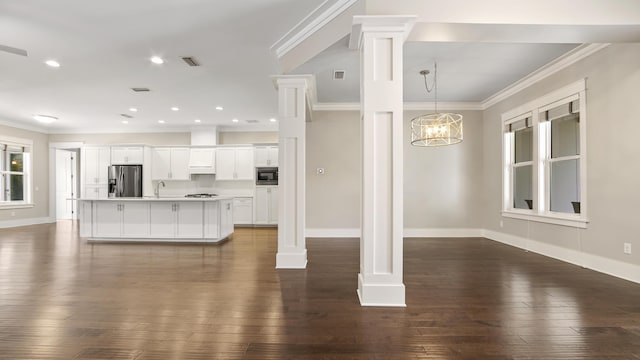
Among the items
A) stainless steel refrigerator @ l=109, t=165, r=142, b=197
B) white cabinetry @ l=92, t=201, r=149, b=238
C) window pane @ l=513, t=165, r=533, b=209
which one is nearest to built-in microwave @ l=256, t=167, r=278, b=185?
white cabinetry @ l=92, t=201, r=149, b=238

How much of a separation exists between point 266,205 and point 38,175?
697 cm

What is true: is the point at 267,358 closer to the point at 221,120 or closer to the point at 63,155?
the point at 221,120

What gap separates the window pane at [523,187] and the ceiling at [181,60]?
1.56 metres

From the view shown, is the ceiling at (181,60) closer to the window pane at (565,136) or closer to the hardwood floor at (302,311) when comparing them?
the window pane at (565,136)

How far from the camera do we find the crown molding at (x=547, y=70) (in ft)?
12.6

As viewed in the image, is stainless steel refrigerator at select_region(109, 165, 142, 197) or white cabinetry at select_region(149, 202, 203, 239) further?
stainless steel refrigerator at select_region(109, 165, 142, 197)

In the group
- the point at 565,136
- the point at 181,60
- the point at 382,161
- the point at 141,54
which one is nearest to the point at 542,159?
the point at 565,136

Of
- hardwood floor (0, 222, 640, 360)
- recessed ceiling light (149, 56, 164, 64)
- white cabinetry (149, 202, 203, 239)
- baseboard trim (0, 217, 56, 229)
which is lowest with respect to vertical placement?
baseboard trim (0, 217, 56, 229)

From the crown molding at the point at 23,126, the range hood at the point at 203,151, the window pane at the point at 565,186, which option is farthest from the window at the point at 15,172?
the window pane at the point at 565,186

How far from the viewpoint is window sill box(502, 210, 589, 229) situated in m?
4.00

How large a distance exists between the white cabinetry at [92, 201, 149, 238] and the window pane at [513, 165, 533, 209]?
699 centimetres

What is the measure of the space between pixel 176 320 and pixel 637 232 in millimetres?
4796

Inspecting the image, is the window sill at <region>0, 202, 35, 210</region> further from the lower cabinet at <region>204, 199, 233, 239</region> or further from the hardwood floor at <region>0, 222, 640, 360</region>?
the lower cabinet at <region>204, 199, 233, 239</region>

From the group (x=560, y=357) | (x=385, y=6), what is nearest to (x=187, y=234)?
(x=385, y=6)
